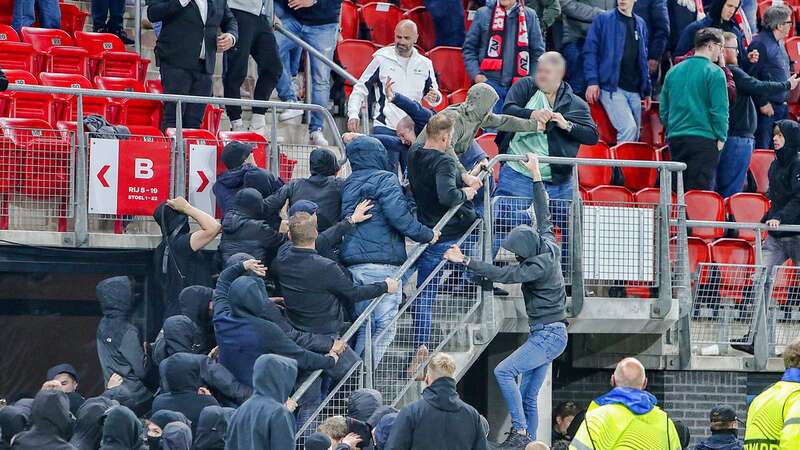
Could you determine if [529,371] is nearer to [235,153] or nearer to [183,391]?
[235,153]

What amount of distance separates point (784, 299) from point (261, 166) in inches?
193

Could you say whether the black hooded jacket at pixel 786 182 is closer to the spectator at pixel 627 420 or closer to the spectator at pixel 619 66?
the spectator at pixel 619 66

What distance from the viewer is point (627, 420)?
10242 mm

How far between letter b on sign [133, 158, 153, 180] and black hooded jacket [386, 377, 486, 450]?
4.11m

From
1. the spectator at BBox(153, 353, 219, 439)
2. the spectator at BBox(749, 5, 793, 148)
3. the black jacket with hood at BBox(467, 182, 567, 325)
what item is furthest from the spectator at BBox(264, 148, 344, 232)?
the spectator at BBox(749, 5, 793, 148)

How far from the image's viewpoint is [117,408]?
10766 millimetres

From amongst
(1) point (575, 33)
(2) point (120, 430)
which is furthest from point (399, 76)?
(2) point (120, 430)

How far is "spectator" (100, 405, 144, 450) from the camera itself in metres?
10.7

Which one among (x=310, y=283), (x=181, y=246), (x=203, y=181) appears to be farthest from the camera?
(x=203, y=181)

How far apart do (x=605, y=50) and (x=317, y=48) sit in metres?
2.93

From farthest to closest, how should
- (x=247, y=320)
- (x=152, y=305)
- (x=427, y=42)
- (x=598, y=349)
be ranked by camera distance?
1. (x=427, y=42)
2. (x=598, y=349)
3. (x=152, y=305)
4. (x=247, y=320)

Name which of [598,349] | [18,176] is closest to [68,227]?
[18,176]

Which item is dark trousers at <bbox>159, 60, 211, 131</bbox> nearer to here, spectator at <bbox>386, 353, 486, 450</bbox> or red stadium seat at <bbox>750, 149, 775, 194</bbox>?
spectator at <bbox>386, 353, 486, 450</bbox>

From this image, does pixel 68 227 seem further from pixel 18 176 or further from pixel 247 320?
pixel 247 320
